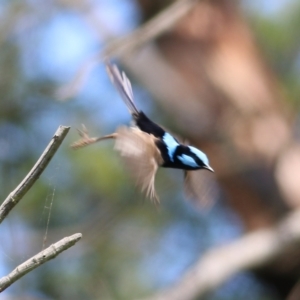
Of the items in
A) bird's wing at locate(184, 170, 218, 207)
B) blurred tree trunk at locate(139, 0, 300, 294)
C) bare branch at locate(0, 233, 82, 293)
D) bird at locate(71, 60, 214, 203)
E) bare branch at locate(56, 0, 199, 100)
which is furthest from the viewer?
blurred tree trunk at locate(139, 0, 300, 294)

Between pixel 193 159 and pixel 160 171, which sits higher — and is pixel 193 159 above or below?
below

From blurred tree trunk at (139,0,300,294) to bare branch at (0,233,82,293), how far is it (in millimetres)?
2757

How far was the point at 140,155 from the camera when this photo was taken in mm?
902

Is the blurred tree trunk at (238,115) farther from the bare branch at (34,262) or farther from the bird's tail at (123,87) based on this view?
the bare branch at (34,262)

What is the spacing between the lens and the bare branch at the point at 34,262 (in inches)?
25.2

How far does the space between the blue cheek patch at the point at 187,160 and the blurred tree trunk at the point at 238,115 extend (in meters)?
2.47

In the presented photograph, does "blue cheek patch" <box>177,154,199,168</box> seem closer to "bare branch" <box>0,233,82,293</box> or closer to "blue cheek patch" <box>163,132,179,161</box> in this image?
"blue cheek patch" <box>163,132,179,161</box>

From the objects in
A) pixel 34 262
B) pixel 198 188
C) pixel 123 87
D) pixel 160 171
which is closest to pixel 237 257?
pixel 160 171

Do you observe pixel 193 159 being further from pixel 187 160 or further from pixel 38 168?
pixel 38 168

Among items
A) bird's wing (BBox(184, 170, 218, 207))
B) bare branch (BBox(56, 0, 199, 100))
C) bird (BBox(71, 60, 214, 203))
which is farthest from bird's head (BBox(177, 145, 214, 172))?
bare branch (BBox(56, 0, 199, 100))

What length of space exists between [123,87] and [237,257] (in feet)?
6.44

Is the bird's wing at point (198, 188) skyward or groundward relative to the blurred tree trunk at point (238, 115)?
groundward

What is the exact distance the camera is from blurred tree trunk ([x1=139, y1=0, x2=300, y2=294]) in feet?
11.2

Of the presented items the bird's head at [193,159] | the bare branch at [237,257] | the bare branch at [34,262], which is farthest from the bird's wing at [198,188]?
the bare branch at [237,257]
